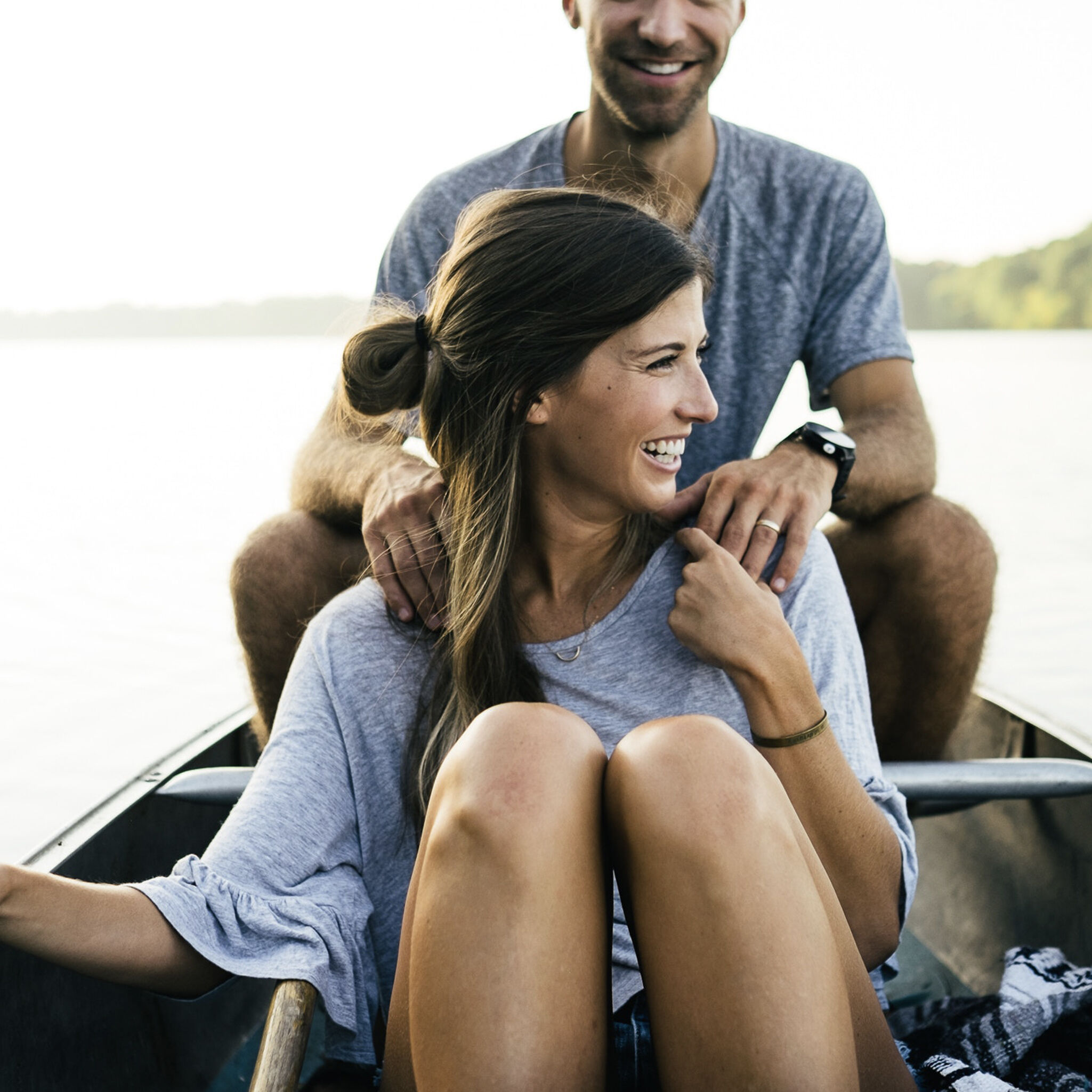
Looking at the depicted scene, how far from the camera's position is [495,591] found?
1550mm

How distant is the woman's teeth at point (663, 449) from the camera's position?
1.47m

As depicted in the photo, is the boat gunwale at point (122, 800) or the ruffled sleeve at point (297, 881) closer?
the ruffled sleeve at point (297, 881)

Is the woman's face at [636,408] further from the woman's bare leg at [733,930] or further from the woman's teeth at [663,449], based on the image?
the woman's bare leg at [733,930]

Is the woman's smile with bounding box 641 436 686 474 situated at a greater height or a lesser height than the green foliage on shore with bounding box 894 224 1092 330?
greater

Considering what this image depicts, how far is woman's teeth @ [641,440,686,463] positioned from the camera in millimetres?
1473

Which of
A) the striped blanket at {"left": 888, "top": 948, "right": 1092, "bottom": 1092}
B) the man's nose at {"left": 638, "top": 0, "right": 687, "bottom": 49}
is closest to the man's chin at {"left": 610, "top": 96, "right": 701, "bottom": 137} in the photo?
the man's nose at {"left": 638, "top": 0, "right": 687, "bottom": 49}

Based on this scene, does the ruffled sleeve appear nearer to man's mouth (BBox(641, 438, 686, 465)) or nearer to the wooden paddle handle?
the wooden paddle handle

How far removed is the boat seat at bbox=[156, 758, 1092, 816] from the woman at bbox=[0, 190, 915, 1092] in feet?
0.96

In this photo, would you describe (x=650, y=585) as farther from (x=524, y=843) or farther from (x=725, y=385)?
(x=725, y=385)

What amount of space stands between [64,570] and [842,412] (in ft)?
19.3

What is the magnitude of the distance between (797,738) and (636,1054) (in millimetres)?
382

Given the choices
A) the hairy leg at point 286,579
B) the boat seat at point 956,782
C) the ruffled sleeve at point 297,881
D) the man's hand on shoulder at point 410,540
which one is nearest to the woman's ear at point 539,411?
the man's hand on shoulder at point 410,540

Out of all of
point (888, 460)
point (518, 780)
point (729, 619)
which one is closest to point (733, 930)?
point (518, 780)

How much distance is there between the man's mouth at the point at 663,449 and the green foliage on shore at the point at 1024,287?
1130 inches
